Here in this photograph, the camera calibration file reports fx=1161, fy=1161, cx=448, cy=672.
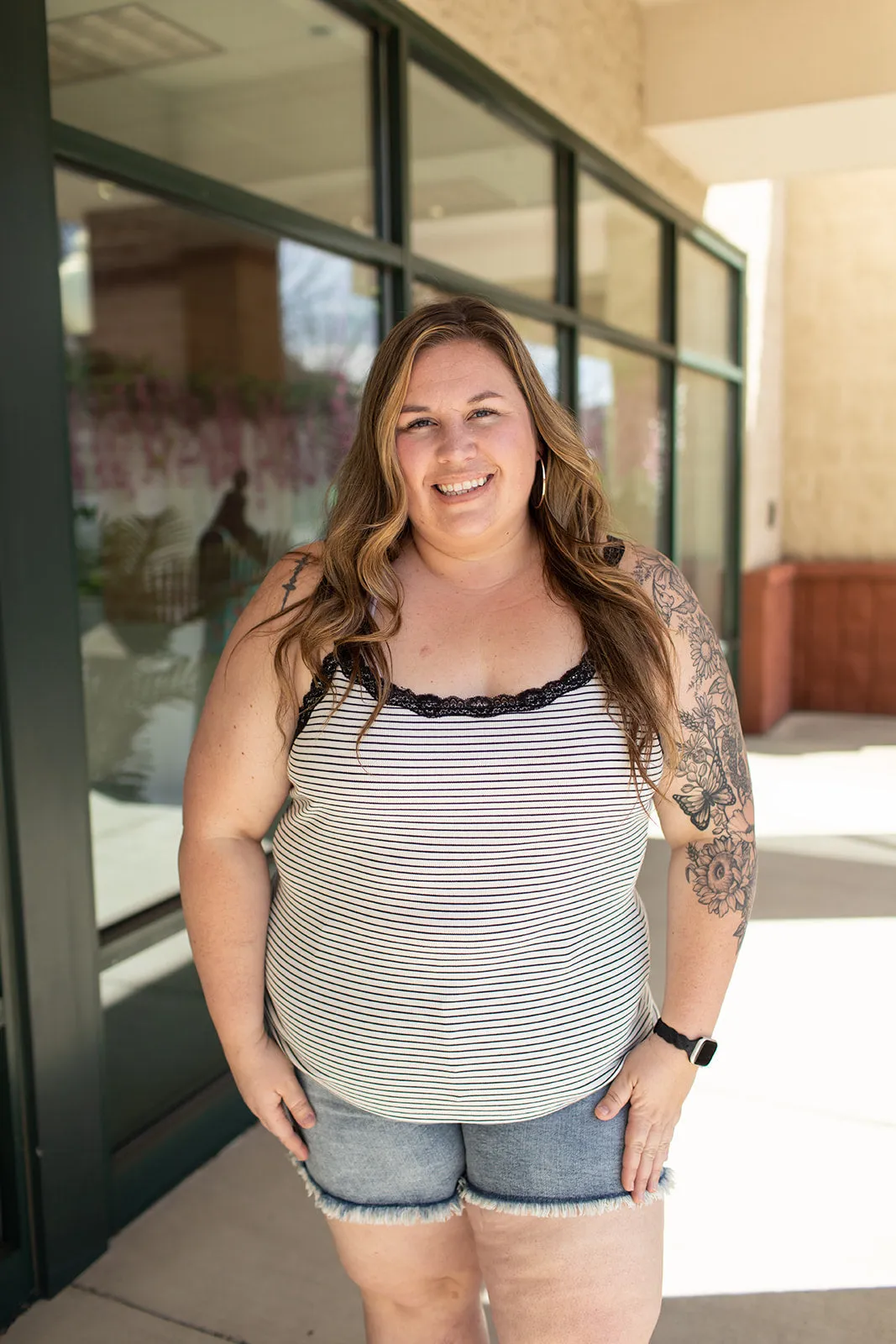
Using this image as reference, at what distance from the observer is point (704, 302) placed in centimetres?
659

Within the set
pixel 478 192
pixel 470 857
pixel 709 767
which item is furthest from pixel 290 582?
pixel 478 192

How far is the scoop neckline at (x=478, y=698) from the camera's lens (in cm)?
128

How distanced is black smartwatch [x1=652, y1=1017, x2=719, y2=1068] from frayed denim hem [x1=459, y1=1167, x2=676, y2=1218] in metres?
0.17

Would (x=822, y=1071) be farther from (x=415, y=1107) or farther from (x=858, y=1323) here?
(x=415, y=1107)

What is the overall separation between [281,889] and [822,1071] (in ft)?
6.71

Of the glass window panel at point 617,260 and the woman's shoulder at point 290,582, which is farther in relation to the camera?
the glass window panel at point 617,260

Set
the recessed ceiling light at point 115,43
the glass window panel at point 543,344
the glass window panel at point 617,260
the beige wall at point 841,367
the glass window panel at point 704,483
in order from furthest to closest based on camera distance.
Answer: the beige wall at point 841,367
the glass window panel at point 704,483
the glass window panel at point 617,260
the glass window panel at point 543,344
the recessed ceiling light at point 115,43

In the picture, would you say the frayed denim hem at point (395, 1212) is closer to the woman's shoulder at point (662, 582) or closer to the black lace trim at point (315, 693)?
the black lace trim at point (315, 693)

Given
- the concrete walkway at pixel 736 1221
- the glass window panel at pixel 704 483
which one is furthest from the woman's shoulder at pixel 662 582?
the glass window panel at pixel 704 483

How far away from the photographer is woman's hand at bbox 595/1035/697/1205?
133cm

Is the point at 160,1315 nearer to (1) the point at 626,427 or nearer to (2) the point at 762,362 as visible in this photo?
(1) the point at 626,427

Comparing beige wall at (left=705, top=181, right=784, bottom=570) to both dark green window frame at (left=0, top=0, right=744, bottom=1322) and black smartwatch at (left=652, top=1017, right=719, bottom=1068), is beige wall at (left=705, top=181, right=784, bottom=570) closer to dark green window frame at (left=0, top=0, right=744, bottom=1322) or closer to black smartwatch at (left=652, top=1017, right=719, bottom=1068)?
dark green window frame at (left=0, top=0, right=744, bottom=1322)

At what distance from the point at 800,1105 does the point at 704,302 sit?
4.97m

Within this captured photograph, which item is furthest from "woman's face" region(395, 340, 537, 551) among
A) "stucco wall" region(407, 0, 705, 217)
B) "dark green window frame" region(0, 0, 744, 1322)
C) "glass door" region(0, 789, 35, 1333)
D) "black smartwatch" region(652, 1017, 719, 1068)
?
"stucco wall" region(407, 0, 705, 217)
